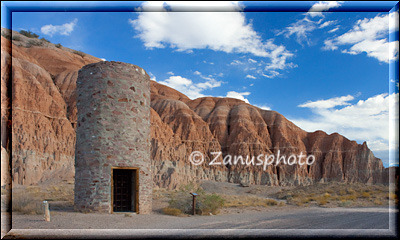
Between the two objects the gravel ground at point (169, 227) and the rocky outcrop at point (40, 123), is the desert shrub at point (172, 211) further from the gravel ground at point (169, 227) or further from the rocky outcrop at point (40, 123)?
the rocky outcrop at point (40, 123)

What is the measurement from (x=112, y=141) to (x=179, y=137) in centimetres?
4500

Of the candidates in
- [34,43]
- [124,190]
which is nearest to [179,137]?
[34,43]

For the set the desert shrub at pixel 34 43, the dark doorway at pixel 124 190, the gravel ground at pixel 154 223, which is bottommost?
the gravel ground at pixel 154 223

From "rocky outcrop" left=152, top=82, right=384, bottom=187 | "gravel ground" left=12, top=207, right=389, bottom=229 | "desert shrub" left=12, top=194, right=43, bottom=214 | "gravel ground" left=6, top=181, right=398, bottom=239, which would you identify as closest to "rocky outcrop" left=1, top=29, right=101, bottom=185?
"rocky outcrop" left=152, top=82, right=384, bottom=187

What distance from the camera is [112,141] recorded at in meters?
12.8

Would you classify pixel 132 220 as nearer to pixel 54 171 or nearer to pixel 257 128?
pixel 54 171

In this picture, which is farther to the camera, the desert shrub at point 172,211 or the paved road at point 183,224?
the desert shrub at point 172,211

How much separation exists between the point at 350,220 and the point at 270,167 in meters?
50.9

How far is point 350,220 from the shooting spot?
1159cm

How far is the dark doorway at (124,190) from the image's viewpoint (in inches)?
530

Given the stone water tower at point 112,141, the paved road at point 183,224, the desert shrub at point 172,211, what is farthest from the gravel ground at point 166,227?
the desert shrub at point 172,211

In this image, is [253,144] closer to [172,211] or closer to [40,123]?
[40,123]

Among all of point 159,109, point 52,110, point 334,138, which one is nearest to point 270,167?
point 334,138

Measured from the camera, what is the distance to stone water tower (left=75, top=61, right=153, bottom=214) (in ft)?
41.4
